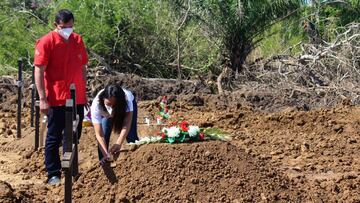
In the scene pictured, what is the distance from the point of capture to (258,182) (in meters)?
5.78

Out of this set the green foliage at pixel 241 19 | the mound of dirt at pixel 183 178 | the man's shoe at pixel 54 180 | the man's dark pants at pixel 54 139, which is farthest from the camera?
the green foliage at pixel 241 19

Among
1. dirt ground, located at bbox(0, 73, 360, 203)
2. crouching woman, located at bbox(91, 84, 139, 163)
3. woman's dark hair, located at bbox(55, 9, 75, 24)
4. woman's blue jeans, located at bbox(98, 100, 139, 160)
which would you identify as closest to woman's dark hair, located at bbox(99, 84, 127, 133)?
crouching woman, located at bbox(91, 84, 139, 163)

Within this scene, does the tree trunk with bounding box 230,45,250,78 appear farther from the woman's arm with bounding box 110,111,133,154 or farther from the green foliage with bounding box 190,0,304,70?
the woman's arm with bounding box 110,111,133,154

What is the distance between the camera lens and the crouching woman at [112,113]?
6.35 meters

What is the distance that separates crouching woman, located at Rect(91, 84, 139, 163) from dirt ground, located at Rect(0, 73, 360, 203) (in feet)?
1.17

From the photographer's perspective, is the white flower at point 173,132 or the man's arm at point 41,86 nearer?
the white flower at point 173,132

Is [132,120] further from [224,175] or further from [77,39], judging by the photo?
[224,175]

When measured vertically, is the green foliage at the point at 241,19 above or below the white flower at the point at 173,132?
above

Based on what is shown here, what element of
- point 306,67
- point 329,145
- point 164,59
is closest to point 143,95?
point 164,59

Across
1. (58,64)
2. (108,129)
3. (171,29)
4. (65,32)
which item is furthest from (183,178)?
(171,29)

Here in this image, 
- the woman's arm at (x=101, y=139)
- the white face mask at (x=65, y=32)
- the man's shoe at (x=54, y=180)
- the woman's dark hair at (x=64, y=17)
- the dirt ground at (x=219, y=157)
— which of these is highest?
the woman's dark hair at (x=64, y=17)

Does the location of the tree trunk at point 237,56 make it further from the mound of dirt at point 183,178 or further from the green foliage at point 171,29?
the mound of dirt at point 183,178

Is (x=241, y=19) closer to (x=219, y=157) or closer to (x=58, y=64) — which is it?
(x=58, y=64)

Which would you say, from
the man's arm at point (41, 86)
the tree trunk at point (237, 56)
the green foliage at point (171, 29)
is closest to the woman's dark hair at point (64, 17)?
the man's arm at point (41, 86)
